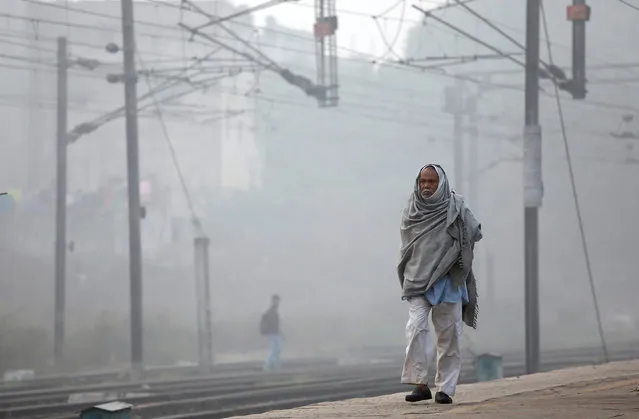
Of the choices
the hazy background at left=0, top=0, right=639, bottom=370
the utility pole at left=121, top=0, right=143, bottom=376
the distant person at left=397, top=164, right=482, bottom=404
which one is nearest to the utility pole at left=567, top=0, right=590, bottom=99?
the utility pole at left=121, top=0, right=143, bottom=376

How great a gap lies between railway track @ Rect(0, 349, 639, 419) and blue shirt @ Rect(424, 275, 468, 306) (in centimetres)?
638

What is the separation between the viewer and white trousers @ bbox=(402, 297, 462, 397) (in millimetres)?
7832

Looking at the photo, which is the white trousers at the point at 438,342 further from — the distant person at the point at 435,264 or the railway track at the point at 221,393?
the railway track at the point at 221,393

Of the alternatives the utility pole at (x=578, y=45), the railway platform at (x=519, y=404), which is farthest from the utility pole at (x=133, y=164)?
the railway platform at (x=519, y=404)

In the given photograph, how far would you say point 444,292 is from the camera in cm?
793

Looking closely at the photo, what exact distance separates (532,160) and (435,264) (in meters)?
11.9

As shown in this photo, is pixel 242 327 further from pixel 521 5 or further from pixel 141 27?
pixel 521 5

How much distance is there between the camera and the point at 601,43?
186 feet

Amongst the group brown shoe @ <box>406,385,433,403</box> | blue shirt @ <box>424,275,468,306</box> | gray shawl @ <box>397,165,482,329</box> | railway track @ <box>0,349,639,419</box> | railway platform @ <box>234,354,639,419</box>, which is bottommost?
railway track @ <box>0,349,639,419</box>

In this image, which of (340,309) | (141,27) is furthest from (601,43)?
(141,27)

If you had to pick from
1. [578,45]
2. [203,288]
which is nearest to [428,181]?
[578,45]

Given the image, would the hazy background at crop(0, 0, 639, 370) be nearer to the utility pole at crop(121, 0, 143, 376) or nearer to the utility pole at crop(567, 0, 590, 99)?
the utility pole at crop(121, 0, 143, 376)

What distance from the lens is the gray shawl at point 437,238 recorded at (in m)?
7.84

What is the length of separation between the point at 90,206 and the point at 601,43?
24.2 m
